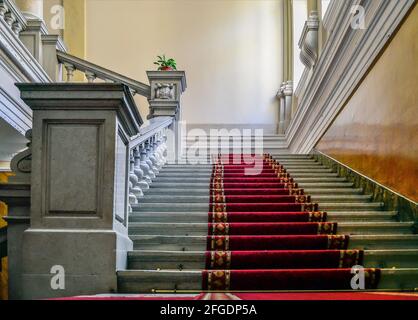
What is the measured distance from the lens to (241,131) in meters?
10.9

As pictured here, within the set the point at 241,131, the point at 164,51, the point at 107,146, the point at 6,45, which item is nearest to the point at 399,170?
the point at 107,146

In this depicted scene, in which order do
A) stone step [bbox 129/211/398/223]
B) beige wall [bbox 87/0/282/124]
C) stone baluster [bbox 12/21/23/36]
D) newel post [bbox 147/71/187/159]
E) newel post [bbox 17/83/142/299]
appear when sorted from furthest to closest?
1. beige wall [bbox 87/0/282/124]
2. newel post [bbox 147/71/187/159]
3. stone baluster [bbox 12/21/23/36]
4. stone step [bbox 129/211/398/223]
5. newel post [bbox 17/83/142/299]

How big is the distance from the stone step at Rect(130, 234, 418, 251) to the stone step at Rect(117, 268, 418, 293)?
1.86 feet

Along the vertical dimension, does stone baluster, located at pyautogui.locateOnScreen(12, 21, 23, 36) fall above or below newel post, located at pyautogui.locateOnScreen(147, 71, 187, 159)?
above

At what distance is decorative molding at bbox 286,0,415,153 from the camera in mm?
4855

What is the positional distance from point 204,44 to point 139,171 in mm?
6814

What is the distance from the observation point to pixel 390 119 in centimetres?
Result: 460

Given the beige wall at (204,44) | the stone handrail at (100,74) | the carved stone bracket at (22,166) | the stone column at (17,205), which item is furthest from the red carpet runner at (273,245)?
the beige wall at (204,44)

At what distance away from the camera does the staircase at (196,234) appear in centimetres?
316

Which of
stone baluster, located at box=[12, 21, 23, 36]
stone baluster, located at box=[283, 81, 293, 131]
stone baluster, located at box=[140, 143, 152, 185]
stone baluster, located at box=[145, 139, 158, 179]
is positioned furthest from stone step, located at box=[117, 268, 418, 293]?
stone baluster, located at box=[283, 81, 293, 131]

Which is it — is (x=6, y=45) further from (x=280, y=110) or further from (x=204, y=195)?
(x=280, y=110)

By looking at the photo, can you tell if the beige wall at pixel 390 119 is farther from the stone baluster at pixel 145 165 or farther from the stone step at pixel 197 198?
the stone baluster at pixel 145 165

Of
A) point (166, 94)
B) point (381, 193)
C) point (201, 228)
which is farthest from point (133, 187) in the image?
point (166, 94)

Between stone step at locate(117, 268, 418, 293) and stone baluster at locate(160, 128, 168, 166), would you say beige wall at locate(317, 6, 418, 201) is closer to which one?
stone step at locate(117, 268, 418, 293)
